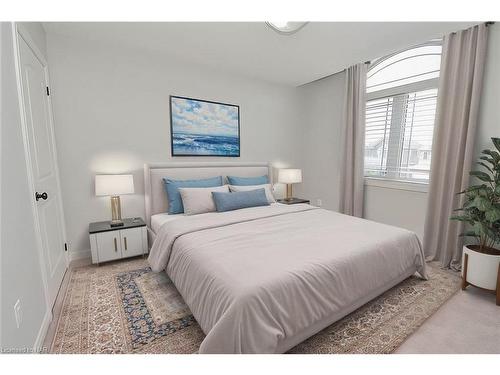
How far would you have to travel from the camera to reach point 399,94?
323 cm

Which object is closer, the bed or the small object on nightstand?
the bed

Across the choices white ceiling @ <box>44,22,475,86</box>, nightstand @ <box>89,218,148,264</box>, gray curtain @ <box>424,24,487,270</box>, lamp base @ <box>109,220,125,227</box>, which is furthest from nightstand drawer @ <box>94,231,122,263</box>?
gray curtain @ <box>424,24,487,270</box>

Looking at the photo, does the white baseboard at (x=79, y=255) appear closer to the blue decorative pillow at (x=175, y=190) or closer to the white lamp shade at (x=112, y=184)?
the white lamp shade at (x=112, y=184)

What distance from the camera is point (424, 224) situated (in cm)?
291

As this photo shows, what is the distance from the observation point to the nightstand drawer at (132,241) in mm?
2727

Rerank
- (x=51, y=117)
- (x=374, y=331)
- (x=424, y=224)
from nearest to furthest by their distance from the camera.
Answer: (x=374, y=331) → (x=51, y=117) → (x=424, y=224)

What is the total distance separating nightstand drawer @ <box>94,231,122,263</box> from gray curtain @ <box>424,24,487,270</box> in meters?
3.71

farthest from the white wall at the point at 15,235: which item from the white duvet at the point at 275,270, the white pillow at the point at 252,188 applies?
the white pillow at the point at 252,188

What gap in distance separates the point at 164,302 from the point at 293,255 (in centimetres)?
120

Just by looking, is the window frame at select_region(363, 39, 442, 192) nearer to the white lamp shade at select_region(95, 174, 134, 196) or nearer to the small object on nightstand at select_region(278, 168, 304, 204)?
the small object on nightstand at select_region(278, 168, 304, 204)

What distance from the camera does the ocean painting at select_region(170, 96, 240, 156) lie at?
327cm

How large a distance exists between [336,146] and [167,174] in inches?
111

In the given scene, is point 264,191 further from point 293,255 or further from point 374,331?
point 374,331
